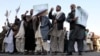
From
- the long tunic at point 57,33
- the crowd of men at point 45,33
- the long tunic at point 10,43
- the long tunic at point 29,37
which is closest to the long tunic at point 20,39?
the crowd of men at point 45,33

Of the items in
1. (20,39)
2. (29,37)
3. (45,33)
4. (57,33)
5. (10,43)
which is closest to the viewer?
(57,33)

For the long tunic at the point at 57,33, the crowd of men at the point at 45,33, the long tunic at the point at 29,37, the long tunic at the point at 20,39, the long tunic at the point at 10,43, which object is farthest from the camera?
the long tunic at the point at 10,43

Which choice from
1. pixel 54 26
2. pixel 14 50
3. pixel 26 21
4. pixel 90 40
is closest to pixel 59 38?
pixel 54 26

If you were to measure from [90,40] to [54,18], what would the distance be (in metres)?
10.1

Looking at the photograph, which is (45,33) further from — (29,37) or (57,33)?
(57,33)

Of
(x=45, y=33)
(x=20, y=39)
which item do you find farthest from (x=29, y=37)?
(x=45, y=33)

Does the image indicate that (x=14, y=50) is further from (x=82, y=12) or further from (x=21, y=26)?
(x=82, y=12)

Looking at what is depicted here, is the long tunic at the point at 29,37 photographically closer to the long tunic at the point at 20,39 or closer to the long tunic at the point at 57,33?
the long tunic at the point at 20,39

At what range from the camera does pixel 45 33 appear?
57.3 ft

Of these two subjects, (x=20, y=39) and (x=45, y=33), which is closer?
(x=45, y=33)

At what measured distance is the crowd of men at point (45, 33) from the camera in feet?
50.2

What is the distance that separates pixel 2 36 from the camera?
69.3ft

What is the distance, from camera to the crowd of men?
1530cm

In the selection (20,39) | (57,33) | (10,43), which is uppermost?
(57,33)
